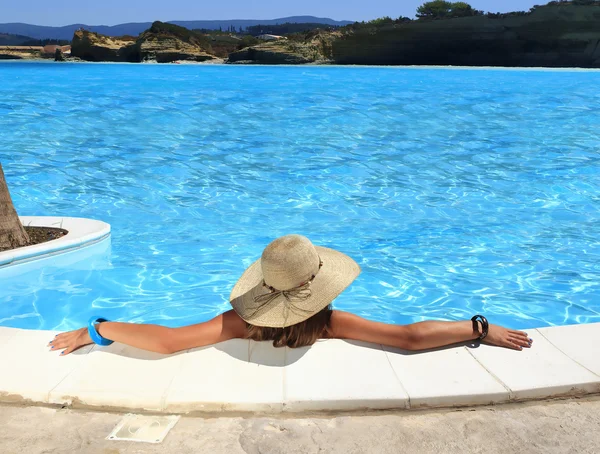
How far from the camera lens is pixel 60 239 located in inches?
225

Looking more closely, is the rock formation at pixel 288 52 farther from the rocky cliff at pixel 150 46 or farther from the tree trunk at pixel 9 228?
the tree trunk at pixel 9 228

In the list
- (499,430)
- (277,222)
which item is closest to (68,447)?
(499,430)

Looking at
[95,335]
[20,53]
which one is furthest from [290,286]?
[20,53]

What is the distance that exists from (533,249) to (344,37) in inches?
1796

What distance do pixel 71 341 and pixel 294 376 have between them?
1.20 m

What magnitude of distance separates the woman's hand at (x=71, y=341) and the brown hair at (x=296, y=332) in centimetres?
84

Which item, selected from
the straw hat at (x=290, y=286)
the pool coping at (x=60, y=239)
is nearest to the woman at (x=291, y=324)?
the straw hat at (x=290, y=286)

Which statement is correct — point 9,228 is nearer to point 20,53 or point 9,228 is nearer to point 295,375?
point 295,375

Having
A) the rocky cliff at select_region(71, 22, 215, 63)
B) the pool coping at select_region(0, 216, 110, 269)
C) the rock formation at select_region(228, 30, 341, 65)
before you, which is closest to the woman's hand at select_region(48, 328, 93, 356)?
the pool coping at select_region(0, 216, 110, 269)

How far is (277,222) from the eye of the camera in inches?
293

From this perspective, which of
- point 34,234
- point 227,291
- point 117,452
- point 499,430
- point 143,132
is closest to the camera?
point 117,452

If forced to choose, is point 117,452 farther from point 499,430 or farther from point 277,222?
point 277,222

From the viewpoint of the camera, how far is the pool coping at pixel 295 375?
2625 millimetres

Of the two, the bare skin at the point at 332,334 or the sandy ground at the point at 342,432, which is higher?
the bare skin at the point at 332,334
